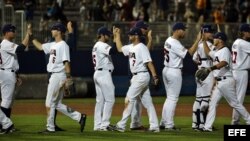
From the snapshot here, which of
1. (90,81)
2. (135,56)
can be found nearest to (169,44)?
(135,56)

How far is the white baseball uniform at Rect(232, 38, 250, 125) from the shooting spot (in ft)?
55.7

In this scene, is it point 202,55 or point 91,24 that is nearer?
point 202,55

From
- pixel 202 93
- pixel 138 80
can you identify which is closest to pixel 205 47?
pixel 202 93

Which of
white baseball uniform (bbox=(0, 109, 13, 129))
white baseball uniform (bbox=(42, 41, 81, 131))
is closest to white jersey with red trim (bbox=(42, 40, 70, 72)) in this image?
white baseball uniform (bbox=(42, 41, 81, 131))

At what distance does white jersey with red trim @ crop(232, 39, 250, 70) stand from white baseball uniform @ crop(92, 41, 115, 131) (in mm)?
2806

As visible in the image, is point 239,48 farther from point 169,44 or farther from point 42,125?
point 42,125

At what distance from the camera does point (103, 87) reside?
653 inches

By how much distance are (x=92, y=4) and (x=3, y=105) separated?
14.1 m

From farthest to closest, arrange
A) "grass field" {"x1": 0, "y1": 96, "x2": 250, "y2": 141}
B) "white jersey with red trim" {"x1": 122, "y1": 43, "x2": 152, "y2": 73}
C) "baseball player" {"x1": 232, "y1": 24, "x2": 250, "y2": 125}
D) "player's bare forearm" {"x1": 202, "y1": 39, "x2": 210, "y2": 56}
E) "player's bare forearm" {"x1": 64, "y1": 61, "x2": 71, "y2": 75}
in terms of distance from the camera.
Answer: "baseball player" {"x1": 232, "y1": 24, "x2": 250, "y2": 125}, "player's bare forearm" {"x1": 202, "y1": 39, "x2": 210, "y2": 56}, "white jersey with red trim" {"x1": 122, "y1": 43, "x2": 152, "y2": 73}, "player's bare forearm" {"x1": 64, "y1": 61, "x2": 71, "y2": 75}, "grass field" {"x1": 0, "y1": 96, "x2": 250, "y2": 141}

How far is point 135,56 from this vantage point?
53.4ft

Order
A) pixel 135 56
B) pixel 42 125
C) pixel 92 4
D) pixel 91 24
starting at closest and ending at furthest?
pixel 135 56 < pixel 42 125 < pixel 91 24 < pixel 92 4

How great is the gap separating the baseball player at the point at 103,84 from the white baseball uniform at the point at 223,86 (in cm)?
214

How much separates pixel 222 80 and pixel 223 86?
0.51 ft

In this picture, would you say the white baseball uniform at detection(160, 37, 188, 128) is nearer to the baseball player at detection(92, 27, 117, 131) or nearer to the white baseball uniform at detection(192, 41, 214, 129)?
the white baseball uniform at detection(192, 41, 214, 129)
